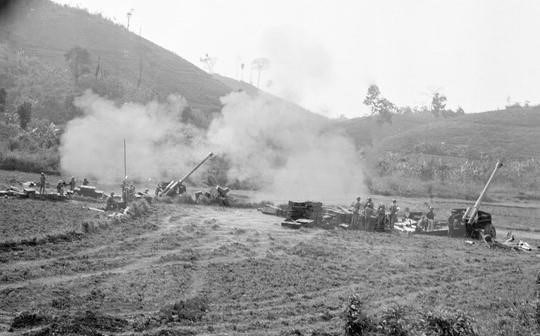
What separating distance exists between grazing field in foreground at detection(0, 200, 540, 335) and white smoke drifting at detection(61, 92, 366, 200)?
2077 cm

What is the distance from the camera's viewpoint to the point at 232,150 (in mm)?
47344

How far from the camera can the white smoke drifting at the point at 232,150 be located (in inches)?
1746

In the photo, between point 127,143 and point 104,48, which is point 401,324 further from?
point 104,48

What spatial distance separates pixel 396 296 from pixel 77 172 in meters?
34.0

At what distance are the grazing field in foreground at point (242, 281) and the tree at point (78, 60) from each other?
193 ft

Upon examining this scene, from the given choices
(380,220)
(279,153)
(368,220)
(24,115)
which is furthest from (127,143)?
(380,220)

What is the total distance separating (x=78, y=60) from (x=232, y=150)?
41.2 m

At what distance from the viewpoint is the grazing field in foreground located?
11812 mm

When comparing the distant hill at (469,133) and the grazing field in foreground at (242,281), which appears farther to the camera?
the distant hill at (469,133)

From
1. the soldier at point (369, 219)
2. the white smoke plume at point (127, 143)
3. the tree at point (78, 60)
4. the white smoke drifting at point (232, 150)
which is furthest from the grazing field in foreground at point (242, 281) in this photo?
the tree at point (78, 60)

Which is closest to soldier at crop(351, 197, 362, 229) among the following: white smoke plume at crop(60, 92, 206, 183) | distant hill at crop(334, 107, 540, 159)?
white smoke plume at crop(60, 92, 206, 183)

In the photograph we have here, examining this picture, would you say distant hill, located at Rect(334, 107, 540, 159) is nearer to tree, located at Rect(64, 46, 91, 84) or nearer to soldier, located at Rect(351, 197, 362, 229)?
tree, located at Rect(64, 46, 91, 84)

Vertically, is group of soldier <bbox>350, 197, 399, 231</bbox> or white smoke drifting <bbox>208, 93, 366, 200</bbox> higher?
white smoke drifting <bbox>208, 93, 366, 200</bbox>

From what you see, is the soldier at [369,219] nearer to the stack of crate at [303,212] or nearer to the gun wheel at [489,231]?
the stack of crate at [303,212]
